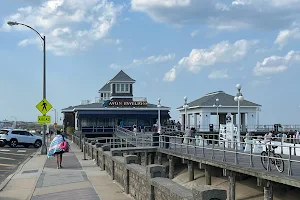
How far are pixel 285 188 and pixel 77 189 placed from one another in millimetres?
8760

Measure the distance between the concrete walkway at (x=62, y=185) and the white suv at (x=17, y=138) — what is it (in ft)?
63.6

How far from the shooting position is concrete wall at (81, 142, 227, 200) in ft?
21.9

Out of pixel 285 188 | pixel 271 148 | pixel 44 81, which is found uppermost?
pixel 44 81

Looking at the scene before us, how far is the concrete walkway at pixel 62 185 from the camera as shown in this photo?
12.7 m

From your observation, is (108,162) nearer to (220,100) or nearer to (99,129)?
(99,129)

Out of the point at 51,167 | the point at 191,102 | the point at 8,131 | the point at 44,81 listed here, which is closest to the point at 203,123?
the point at 191,102

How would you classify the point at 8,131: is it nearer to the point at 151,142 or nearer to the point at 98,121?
the point at 151,142

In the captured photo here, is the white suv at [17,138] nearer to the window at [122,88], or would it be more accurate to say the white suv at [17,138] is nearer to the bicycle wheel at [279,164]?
the window at [122,88]

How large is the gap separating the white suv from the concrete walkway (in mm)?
19388

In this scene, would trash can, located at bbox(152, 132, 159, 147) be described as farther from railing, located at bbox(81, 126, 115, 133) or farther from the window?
the window

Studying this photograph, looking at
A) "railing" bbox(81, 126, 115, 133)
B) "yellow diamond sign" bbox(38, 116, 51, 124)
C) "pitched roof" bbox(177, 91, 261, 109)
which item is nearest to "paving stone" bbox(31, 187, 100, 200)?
"yellow diamond sign" bbox(38, 116, 51, 124)

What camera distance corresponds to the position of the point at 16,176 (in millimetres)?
17734

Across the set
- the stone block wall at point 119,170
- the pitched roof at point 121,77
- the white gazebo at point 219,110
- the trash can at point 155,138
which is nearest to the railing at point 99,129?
the pitched roof at point 121,77

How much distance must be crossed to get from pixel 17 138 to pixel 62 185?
1036 inches
